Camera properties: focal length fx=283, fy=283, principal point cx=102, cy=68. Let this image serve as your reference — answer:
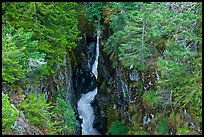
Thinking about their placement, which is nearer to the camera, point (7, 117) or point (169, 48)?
point (7, 117)

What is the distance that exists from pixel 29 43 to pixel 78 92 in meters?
15.2

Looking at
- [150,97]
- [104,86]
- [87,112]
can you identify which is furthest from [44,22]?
[87,112]

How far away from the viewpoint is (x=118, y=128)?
18.5 meters

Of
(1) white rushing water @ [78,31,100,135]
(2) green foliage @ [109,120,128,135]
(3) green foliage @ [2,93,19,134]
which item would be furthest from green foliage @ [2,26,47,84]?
(1) white rushing water @ [78,31,100,135]

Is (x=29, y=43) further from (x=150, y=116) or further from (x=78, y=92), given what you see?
(x=78, y=92)

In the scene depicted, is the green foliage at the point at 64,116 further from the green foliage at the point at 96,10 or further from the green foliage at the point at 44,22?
the green foliage at the point at 96,10

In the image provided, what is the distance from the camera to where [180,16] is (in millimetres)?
11523

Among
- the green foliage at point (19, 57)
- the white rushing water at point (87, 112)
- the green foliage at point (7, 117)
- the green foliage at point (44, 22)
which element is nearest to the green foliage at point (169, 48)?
the green foliage at point (44, 22)

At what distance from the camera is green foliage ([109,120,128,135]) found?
1809 centimetres

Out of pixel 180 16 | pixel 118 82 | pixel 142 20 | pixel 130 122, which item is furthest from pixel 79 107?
pixel 180 16

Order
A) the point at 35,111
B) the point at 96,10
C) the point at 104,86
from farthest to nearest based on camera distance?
the point at 104,86 < the point at 96,10 < the point at 35,111

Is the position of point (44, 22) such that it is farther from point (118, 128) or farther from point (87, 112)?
point (87, 112)

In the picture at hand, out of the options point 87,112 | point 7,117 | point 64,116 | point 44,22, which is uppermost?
point 44,22

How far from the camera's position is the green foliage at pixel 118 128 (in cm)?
1809
